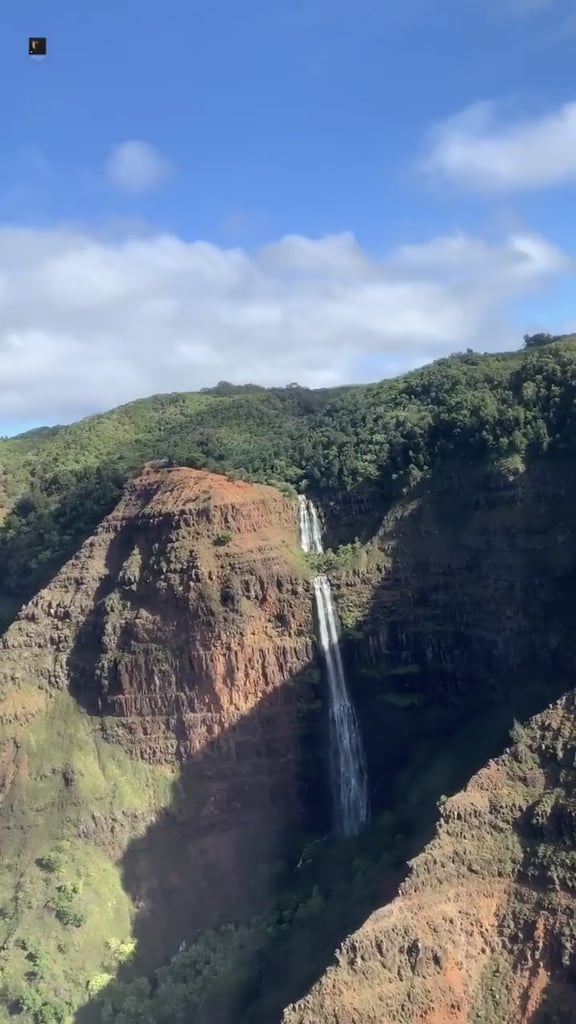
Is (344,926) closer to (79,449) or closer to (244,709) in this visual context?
(244,709)

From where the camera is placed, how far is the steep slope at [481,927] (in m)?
28.3

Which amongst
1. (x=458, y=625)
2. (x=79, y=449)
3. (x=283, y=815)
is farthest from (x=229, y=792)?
(x=79, y=449)

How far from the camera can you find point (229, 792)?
47.2m

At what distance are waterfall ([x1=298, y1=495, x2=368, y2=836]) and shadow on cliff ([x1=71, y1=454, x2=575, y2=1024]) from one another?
0.66 m

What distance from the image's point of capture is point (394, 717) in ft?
159

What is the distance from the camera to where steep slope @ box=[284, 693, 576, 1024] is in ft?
92.8

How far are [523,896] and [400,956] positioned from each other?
465 centimetres

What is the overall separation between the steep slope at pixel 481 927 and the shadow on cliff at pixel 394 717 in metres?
6.96

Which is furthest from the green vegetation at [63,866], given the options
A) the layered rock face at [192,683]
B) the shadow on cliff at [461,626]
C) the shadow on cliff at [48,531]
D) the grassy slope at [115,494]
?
the shadow on cliff at [461,626]

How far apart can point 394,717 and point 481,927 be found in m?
18.7

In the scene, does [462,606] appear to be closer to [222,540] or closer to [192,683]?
[222,540]

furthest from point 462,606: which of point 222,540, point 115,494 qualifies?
point 115,494

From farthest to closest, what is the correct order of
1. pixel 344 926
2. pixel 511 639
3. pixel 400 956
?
pixel 511 639 < pixel 344 926 < pixel 400 956

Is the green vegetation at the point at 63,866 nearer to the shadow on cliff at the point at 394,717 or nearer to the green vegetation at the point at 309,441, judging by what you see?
the shadow on cliff at the point at 394,717
